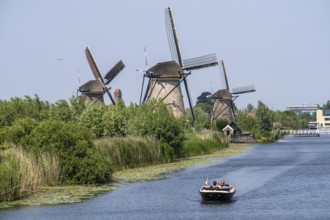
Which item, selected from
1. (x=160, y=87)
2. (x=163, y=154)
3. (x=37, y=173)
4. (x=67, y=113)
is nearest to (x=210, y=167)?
(x=163, y=154)

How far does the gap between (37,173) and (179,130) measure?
30.2m

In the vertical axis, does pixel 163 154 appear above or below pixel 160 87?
below

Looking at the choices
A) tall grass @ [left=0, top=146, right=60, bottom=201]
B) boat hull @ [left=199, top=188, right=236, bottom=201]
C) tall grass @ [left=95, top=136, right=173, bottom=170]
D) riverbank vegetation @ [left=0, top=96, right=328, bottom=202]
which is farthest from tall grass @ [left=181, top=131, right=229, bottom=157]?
boat hull @ [left=199, top=188, right=236, bottom=201]

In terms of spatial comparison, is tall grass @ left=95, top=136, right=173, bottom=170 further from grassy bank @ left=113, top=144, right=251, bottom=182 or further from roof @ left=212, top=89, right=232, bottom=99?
roof @ left=212, top=89, right=232, bottom=99

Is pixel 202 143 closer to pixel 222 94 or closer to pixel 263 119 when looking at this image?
pixel 222 94

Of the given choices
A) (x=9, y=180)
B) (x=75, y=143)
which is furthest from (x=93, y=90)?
(x=9, y=180)

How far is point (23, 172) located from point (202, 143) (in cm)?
4807

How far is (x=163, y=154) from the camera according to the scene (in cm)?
6669

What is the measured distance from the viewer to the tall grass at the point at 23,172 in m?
35.8

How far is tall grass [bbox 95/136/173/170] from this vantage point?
53.9 metres

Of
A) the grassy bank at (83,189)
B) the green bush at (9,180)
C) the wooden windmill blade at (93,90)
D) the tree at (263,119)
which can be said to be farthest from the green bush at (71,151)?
the tree at (263,119)

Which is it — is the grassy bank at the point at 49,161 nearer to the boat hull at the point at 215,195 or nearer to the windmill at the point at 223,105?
the boat hull at the point at 215,195

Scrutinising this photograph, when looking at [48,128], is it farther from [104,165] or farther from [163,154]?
[163,154]

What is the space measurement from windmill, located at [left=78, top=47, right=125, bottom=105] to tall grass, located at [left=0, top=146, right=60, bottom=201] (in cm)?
5501
